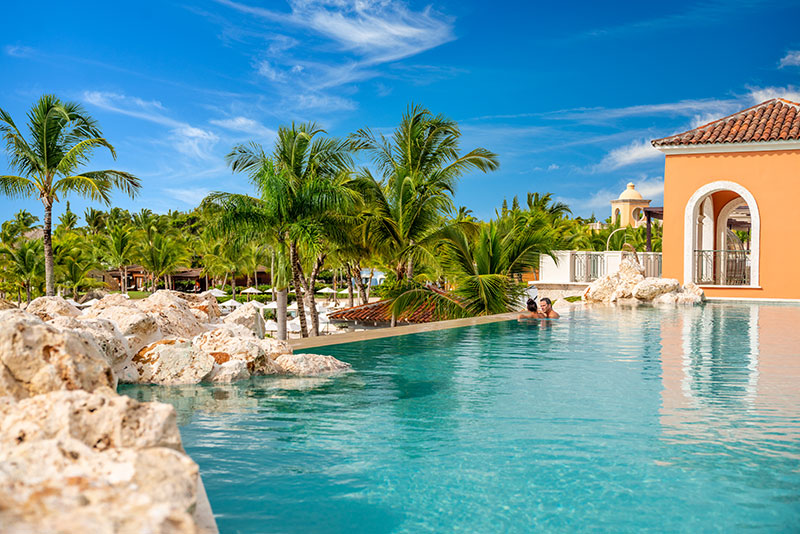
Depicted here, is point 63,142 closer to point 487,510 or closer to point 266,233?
point 266,233

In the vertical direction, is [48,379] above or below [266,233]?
below

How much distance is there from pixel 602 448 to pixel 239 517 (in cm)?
246

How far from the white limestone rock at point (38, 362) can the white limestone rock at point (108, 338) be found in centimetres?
339

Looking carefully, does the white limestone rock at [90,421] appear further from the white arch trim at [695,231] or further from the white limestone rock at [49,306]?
the white arch trim at [695,231]

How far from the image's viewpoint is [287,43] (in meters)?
56.3

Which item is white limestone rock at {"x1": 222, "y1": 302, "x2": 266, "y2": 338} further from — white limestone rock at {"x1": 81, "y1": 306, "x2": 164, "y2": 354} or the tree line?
the tree line

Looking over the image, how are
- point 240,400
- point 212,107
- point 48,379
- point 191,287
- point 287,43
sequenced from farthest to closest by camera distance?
point 191,287, point 287,43, point 212,107, point 240,400, point 48,379

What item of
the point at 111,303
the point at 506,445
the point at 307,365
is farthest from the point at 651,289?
the point at 506,445

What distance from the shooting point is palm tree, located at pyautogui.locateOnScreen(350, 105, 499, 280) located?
71.0 ft

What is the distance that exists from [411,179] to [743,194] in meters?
10.6

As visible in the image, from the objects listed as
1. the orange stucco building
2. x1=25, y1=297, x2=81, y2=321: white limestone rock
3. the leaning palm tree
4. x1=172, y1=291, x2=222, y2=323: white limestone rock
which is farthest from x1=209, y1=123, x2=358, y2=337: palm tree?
x1=25, y1=297, x2=81, y2=321: white limestone rock

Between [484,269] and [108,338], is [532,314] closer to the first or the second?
[484,269]

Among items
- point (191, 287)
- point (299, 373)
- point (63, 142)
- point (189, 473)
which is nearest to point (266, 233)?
point (63, 142)

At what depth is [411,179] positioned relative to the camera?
21.6 meters
